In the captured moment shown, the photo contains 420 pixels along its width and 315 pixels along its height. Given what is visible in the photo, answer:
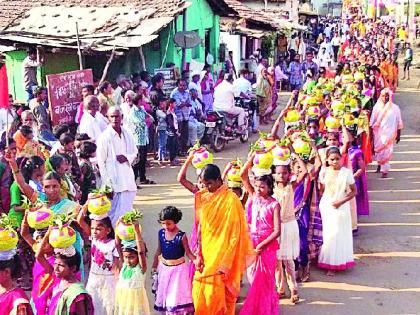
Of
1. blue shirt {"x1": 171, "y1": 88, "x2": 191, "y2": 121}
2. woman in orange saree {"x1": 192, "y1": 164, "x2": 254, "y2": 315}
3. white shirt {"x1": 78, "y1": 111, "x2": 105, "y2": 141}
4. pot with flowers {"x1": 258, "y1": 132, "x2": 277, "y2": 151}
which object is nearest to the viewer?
woman in orange saree {"x1": 192, "y1": 164, "x2": 254, "y2": 315}

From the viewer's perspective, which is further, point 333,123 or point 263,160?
point 333,123

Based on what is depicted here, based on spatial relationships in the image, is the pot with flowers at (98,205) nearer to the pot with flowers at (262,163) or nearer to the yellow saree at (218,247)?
the yellow saree at (218,247)

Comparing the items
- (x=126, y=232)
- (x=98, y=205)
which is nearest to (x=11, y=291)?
(x=126, y=232)

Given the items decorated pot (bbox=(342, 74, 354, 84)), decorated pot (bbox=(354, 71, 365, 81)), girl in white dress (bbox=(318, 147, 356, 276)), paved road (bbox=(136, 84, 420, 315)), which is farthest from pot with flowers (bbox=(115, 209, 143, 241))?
decorated pot (bbox=(354, 71, 365, 81))

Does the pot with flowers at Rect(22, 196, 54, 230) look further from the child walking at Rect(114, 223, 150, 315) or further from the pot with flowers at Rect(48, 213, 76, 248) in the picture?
the child walking at Rect(114, 223, 150, 315)

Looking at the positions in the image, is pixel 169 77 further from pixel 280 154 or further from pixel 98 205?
pixel 98 205

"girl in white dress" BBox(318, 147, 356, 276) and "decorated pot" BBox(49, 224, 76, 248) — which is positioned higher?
"decorated pot" BBox(49, 224, 76, 248)

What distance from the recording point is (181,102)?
12406 millimetres

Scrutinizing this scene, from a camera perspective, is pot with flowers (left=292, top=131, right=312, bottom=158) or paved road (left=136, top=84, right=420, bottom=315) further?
pot with flowers (left=292, top=131, right=312, bottom=158)

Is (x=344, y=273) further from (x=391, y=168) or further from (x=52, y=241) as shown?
(x=391, y=168)

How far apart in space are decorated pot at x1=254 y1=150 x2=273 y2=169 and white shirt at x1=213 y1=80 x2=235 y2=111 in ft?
24.5

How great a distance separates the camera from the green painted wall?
1356cm

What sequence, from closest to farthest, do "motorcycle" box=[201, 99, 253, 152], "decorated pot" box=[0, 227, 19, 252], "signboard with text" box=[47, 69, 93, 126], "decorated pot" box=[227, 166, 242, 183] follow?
"decorated pot" box=[0, 227, 19, 252], "decorated pot" box=[227, 166, 242, 183], "signboard with text" box=[47, 69, 93, 126], "motorcycle" box=[201, 99, 253, 152]

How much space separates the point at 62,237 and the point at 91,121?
15.0 feet
